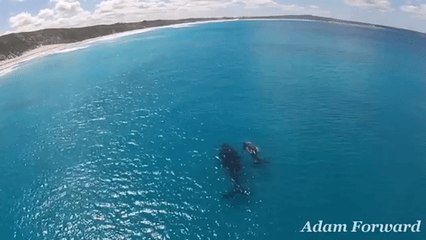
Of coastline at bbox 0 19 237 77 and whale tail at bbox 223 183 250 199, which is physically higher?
coastline at bbox 0 19 237 77

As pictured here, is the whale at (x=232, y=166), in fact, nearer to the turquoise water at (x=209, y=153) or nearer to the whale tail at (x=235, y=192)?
the whale tail at (x=235, y=192)

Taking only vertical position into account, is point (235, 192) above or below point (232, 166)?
below

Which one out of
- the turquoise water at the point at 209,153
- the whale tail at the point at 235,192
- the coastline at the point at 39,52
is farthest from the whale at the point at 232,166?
the coastline at the point at 39,52

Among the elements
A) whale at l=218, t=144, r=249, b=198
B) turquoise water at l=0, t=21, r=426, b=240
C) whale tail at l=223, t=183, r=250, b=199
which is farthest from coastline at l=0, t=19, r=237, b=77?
whale tail at l=223, t=183, r=250, b=199

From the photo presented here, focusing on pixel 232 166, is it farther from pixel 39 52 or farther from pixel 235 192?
pixel 39 52

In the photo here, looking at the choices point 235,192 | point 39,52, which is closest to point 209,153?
point 235,192

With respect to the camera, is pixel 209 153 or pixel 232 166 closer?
pixel 232 166

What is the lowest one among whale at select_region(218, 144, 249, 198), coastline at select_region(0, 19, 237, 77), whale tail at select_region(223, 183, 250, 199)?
whale tail at select_region(223, 183, 250, 199)

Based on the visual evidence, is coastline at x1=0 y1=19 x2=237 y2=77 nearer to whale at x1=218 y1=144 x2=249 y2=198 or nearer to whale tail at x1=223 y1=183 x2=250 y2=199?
whale at x1=218 y1=144 x2=249 y2=198

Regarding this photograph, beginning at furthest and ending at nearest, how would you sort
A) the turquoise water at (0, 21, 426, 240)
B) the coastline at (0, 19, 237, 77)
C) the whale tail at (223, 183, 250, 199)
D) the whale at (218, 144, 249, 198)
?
the coastline at (0, 19, 237, 77) < the whale at (218, 144, 249, 198) < the whale tail at (223, 183, 250, 199) < the turquoise water at (0, 21, 426, 240)
